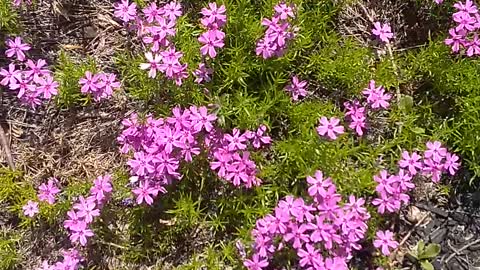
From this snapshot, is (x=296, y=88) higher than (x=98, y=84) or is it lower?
higher

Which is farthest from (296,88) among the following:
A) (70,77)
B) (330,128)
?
(70,77)

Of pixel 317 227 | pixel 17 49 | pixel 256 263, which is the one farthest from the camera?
pixel 17 49

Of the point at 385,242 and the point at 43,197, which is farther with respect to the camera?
the point at 43,197

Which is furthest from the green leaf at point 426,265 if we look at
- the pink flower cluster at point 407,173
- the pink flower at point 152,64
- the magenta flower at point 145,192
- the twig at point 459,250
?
the pink flower at point 152,64

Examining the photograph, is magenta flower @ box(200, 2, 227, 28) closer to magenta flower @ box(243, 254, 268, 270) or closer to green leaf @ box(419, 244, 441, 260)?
magenta flower @ box(243, 254, 268, 270)

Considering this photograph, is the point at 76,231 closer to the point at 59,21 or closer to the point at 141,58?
Result: the point at 141,58

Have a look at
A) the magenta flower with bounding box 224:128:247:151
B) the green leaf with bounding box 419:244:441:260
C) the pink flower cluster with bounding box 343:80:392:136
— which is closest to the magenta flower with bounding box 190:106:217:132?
the magenta flower with bounding box 224:128:247:151

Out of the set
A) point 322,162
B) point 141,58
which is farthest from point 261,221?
point 141,58

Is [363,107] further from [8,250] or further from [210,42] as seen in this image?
[8,250]
